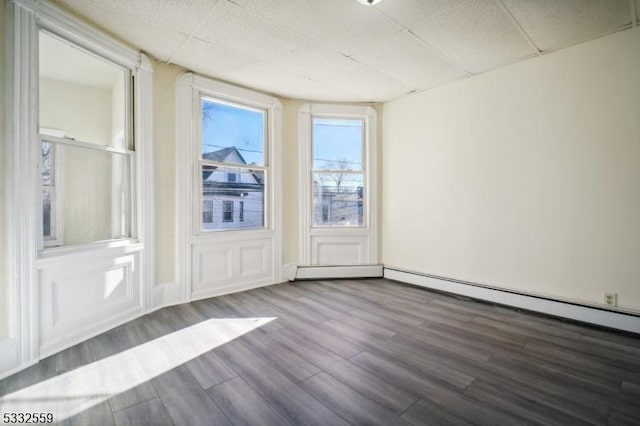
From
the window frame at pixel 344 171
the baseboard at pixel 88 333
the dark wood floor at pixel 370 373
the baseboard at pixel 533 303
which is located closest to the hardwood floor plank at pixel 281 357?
the dark wood floor at pixel 370 373

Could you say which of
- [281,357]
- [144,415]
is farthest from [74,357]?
[281,357]

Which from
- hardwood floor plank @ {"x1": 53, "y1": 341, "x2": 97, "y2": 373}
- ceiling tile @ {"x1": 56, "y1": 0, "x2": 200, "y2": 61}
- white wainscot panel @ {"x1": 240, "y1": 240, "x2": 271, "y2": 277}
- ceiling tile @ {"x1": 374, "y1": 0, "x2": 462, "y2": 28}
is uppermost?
ceiling tile @ {"x1": 56, "y1": 0, "x2": 200, "y2": 61}

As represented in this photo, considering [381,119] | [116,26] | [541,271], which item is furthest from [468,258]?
[116,26]

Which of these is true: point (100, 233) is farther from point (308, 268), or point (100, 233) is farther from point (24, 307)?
point (308, 268)

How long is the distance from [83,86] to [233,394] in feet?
9.29

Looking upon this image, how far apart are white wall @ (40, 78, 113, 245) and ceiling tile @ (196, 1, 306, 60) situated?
45.7 inches

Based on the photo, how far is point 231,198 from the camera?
394 centimetres

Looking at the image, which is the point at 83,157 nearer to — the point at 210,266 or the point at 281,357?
the point at 210,266

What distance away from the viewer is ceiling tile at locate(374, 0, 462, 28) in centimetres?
225

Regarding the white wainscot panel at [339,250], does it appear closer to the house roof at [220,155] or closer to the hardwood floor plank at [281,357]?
the house roof at [220,155]

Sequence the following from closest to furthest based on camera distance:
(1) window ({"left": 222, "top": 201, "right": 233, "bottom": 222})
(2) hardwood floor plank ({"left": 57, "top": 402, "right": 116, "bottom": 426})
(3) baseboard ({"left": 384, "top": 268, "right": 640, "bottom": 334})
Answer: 1. (2) hardwood floor plank ({"left": 57, "top": 402, "right": 116, "bottom": 426})
2. (3) baseboard ({"left": 384, "top": 268, "right": 640, "bottom": 334})
3. (1) window ({"left": 222, "top": 201, "right": 233, "bottom": 222})

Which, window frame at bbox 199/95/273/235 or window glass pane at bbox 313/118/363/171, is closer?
window frame at bbox 199/95/273/235

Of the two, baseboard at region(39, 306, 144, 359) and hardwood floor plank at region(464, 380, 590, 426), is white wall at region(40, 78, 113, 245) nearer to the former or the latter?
baseboard at region(39, 306, 144, 359)

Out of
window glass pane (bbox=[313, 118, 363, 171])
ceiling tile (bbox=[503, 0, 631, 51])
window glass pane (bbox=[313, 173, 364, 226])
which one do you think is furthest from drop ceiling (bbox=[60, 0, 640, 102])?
window glass pane (bbox=[313, 173, 364, 226])
